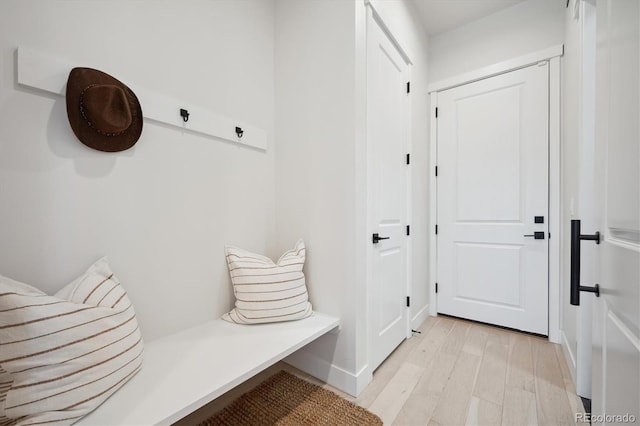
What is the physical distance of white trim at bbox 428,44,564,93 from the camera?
2240 millimetres

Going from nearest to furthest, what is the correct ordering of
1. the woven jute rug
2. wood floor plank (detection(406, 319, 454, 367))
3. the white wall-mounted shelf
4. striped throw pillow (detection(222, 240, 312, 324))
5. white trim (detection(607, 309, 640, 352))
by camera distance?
white trim (detection(607, 309, 640, 352)) → the white wall-mounted shelf → the woven jute rug → striped throw pillow (detection(222, 240, 312, 324)) → wood floor plank (detection(406, 319, 454, 367))

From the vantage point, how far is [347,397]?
1.54m

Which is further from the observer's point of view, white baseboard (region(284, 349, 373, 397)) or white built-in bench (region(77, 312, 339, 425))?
white baseboard (region(284, 349, 373, 397))

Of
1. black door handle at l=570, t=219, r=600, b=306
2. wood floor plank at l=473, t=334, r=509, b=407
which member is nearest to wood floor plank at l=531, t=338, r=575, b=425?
wood floor plank at l=473, t=334, r=509, b=407

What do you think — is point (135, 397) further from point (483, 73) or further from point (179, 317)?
point (483, 73)

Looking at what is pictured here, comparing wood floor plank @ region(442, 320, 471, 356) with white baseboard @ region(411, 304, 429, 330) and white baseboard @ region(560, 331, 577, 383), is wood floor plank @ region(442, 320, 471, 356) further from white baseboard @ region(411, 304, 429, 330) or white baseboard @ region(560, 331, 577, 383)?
white baseboard @ region(560, 331, 577, 383)

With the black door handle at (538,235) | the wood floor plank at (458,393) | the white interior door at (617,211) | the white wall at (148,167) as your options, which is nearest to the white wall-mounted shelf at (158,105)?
the white wall at (148,167)

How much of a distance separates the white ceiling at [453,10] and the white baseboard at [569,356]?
281 centimetres

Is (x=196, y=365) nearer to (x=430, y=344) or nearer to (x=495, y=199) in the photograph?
(x=430, y=344)

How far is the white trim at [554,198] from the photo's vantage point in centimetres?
221

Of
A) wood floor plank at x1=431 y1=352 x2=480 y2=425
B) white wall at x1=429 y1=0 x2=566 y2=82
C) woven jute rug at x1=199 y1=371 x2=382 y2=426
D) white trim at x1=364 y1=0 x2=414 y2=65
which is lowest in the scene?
wood floor plank at x1=431 y1=352 x2=480 y2=425

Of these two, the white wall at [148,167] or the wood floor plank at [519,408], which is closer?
the white wall at [148,167]

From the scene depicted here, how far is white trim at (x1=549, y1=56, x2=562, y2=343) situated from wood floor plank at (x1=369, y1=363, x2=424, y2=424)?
132cm

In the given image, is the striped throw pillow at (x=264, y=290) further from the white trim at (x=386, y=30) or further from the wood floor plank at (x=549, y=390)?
the white trim at (x=386, y=30)
